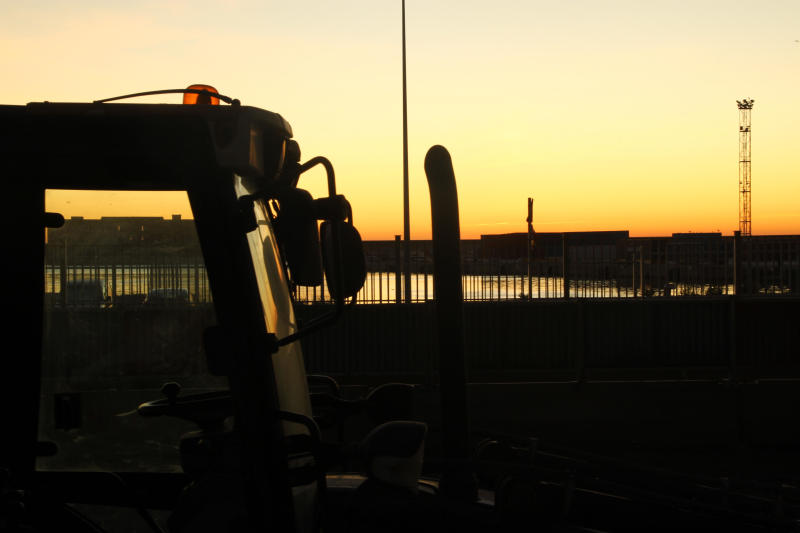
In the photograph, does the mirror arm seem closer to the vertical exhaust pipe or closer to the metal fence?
the metal fence

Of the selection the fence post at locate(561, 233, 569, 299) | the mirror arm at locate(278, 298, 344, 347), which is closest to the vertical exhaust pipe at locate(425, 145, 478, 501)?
the mirror arm at locate(278, 298, 344, 347)

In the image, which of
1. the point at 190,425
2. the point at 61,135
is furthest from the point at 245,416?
the point at 61,135

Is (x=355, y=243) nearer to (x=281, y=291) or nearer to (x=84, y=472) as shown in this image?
(x=281, y=291)

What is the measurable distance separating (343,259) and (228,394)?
1.78 ft

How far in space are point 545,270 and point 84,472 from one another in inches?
458

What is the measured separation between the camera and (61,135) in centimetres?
258

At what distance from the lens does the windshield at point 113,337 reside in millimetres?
2746

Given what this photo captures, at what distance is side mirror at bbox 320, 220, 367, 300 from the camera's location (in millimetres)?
2480

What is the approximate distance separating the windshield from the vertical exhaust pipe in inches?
28.9

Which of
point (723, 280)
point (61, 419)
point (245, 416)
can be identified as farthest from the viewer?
point (723, 280)

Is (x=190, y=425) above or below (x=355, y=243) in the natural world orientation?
below

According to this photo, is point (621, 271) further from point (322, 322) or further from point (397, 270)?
point (322, 322)

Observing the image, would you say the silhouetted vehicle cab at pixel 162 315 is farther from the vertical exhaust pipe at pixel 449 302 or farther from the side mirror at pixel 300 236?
the vertical exhaust pipe at pixel 449 302

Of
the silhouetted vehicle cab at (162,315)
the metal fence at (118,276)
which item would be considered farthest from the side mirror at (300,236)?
the metal fence at (118,276)
